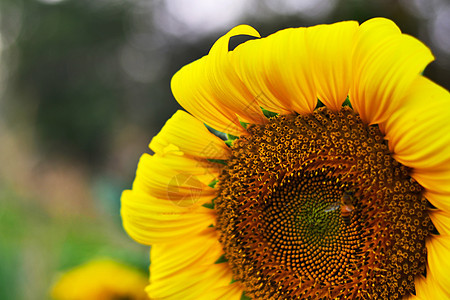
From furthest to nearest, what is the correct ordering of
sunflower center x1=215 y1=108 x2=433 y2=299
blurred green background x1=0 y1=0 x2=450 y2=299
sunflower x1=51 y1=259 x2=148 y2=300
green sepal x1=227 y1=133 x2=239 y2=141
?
1. blurred green background x1=0 y1=0 x2=450 y2=299
2. sunflower x1=51 y1=259 x2=148 y2=300
3. green sepal x1=227 y1=133 x2=239 y2=141
4. sunflower center x1=215 y1=108 x2=433 y2=299

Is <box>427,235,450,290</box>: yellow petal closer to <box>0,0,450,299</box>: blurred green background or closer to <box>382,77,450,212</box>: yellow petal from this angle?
<box>382,77,450,212</box>: yellow petal

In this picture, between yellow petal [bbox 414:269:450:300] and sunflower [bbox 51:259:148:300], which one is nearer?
yellow petal [bbox 414:269:450:300]

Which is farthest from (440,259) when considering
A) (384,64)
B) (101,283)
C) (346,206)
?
(101,283)

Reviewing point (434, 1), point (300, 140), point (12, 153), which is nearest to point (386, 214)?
point (300, 140)

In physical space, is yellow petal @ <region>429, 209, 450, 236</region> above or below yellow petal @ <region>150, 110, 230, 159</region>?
below

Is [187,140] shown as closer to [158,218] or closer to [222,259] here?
Result: [158,218]

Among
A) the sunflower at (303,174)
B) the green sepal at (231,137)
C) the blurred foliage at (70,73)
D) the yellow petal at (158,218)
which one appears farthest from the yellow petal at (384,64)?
the blurred foliage at (70,73)

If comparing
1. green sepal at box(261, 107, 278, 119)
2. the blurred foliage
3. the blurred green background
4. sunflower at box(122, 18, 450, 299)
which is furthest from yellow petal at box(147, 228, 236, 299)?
the blurred foliage
